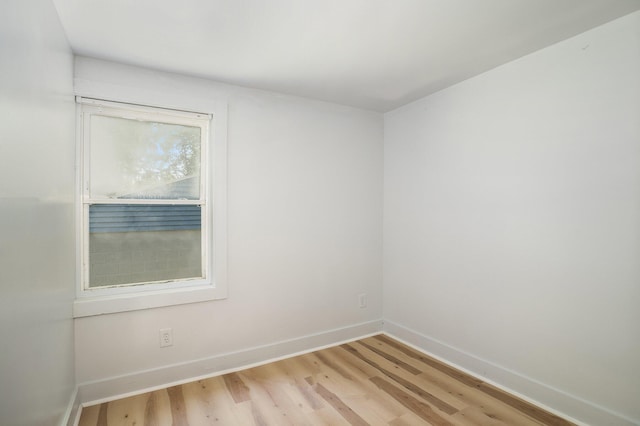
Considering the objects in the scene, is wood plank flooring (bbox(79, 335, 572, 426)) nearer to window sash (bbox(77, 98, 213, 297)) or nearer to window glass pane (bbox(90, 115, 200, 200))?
window sash (bbox(77, 98, 213, 297))

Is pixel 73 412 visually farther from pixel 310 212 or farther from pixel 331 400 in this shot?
pixel 310 212

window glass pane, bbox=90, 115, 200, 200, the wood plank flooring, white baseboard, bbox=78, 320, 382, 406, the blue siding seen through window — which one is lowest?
the wood plank flooring

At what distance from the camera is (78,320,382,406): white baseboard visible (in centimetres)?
212

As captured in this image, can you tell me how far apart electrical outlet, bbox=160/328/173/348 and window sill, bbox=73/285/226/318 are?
0.18 meters

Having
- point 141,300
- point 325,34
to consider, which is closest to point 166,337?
point 141,300

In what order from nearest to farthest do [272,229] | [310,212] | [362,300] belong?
[272,229] < [310,212] < [362,300]

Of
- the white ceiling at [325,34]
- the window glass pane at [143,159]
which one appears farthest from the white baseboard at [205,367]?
the white ceiling at [325,34]

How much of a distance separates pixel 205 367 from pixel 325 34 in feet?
7.99

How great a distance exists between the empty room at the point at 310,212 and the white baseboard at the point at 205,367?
0.02 m

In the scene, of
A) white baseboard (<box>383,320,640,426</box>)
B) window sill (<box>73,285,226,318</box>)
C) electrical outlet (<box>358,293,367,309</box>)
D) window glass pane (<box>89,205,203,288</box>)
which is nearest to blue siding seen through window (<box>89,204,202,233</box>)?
window glass pane (<box>89,205,203,288</box>)

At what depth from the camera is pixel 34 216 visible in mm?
1277

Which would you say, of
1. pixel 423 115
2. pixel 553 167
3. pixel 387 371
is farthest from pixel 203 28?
pixel 387 371

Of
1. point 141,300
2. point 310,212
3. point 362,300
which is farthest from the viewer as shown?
point 362,300

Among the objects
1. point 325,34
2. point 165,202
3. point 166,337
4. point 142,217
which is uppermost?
point 325,34
